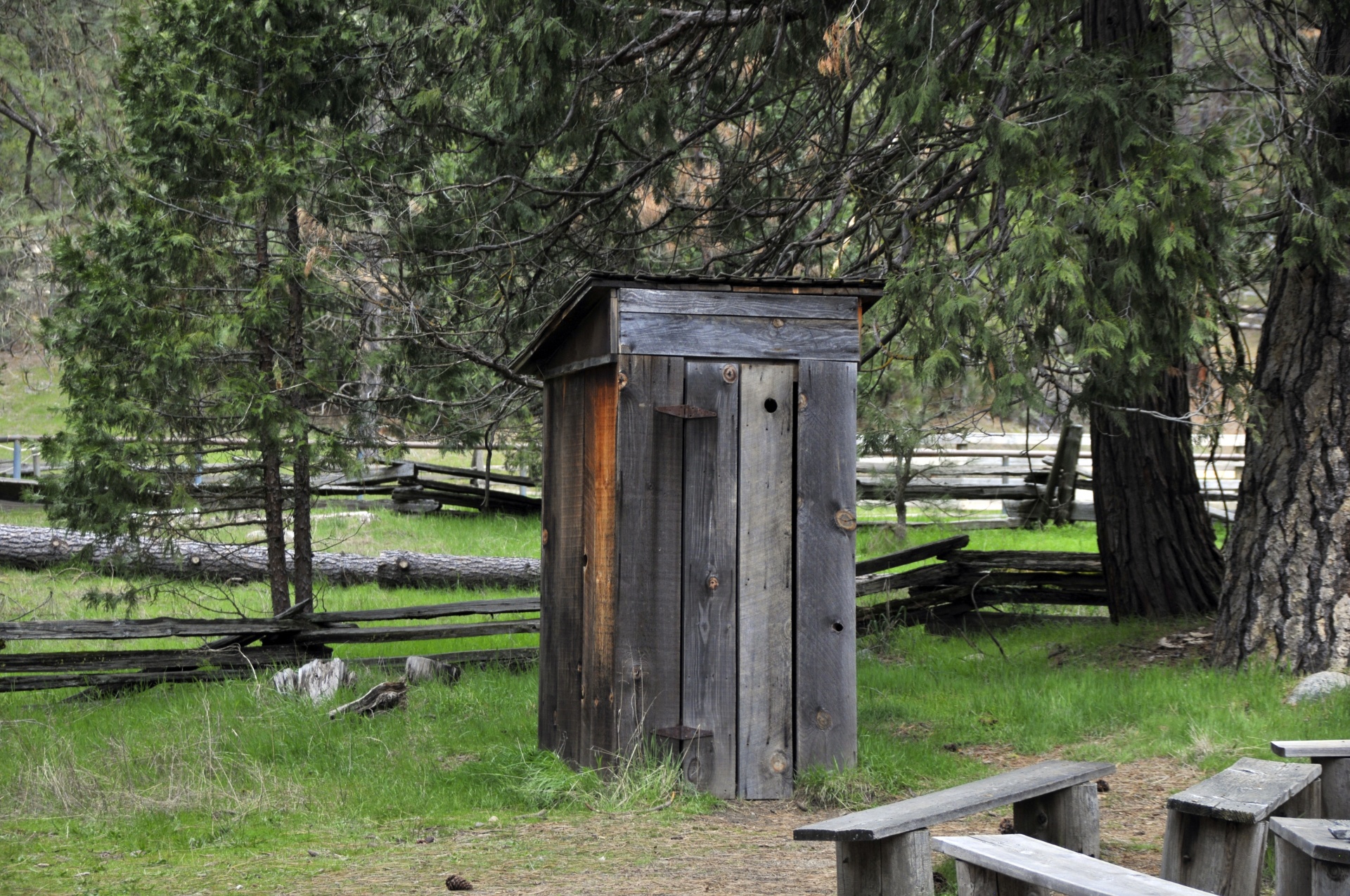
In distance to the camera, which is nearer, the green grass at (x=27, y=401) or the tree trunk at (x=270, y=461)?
the tree trunk at (x=270, y=461)

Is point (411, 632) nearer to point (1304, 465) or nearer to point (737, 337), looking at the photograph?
point (737, 337)

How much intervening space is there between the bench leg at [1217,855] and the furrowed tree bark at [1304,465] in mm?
3485

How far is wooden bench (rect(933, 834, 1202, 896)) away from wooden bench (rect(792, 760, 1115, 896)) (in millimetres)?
157

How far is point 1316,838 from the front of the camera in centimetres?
345

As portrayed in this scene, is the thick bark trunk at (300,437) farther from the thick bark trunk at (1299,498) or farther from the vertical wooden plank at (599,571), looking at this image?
the thick bark trunk at (1299,498)

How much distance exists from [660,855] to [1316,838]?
242 centimetres

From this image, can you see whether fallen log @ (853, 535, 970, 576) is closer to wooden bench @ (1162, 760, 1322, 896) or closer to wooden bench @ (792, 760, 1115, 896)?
wooden bench @ (792, 760, 1115, 896)

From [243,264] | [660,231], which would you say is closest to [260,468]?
[243,264]

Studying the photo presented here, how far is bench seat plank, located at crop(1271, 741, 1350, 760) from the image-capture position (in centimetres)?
444

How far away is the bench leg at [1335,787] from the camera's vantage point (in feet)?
15.4

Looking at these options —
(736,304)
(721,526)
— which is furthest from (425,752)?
(736,304)

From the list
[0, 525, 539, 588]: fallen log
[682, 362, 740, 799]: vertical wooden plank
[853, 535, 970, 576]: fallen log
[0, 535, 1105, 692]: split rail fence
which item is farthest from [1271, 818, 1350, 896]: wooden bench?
[0, 525, 539, 588]: fallen log

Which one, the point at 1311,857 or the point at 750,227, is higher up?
the point at 750,227

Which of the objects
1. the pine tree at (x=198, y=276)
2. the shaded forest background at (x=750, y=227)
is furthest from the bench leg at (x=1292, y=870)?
the pine tree at (x=198, y=276)
